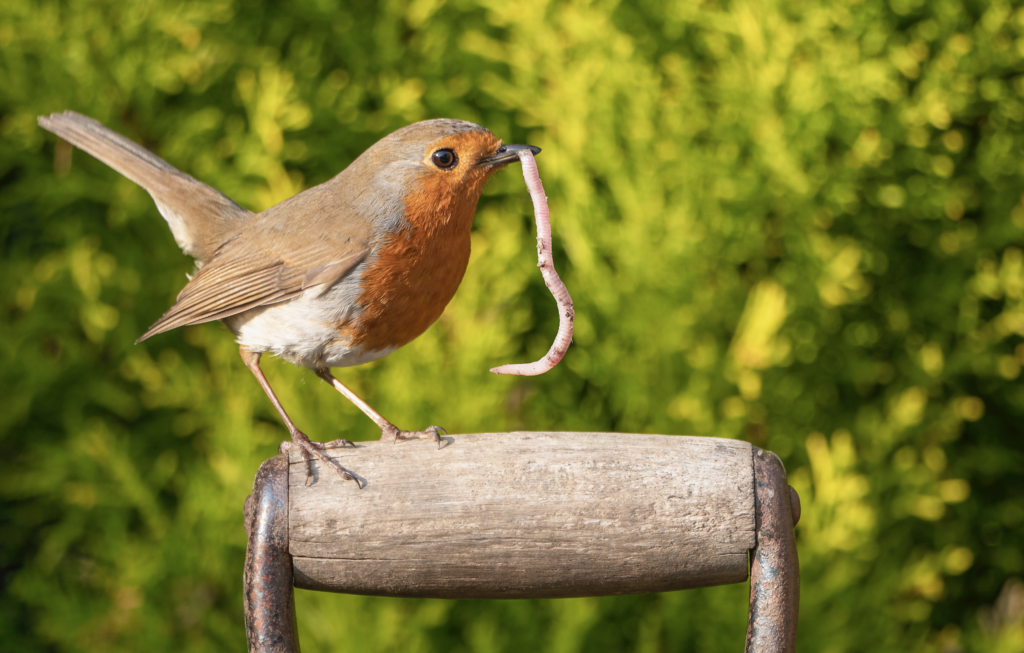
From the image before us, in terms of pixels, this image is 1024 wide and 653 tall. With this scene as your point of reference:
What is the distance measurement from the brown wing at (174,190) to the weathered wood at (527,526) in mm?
1092

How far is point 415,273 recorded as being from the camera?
1800mm

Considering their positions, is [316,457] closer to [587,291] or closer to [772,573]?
[772,573]

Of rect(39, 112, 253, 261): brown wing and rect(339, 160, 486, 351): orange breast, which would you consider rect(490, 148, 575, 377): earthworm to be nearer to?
rect(339, 160, 486, 351): orange breast

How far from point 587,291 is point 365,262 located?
3.25ft

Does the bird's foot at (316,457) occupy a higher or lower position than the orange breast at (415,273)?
lower

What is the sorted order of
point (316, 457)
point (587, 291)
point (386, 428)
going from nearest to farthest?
point (316, 457)
point (386, 428)
point (587, 291)

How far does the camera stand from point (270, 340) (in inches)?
75.6

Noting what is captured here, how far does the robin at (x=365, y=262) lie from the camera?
181 cm

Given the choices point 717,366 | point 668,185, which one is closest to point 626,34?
point 668,185

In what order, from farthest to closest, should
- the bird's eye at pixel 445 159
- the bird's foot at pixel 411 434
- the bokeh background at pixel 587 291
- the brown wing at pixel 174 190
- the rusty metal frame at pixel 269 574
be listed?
the bokeh background at pixel 587 291, the brown wing at pixel 174 190, the bird's eye at pixel 445 159, the bird's foot at pixel 411 434, the rusty metal frame at pixel 269 574

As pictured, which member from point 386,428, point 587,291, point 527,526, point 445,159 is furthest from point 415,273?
point 587,291

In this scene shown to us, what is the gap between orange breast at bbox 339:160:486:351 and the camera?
180 centimetres

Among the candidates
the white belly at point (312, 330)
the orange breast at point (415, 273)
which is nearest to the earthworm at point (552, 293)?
the orange breast at point (415, 273)

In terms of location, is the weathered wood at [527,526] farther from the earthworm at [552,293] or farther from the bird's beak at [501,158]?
the bird's beak at [501,158]
